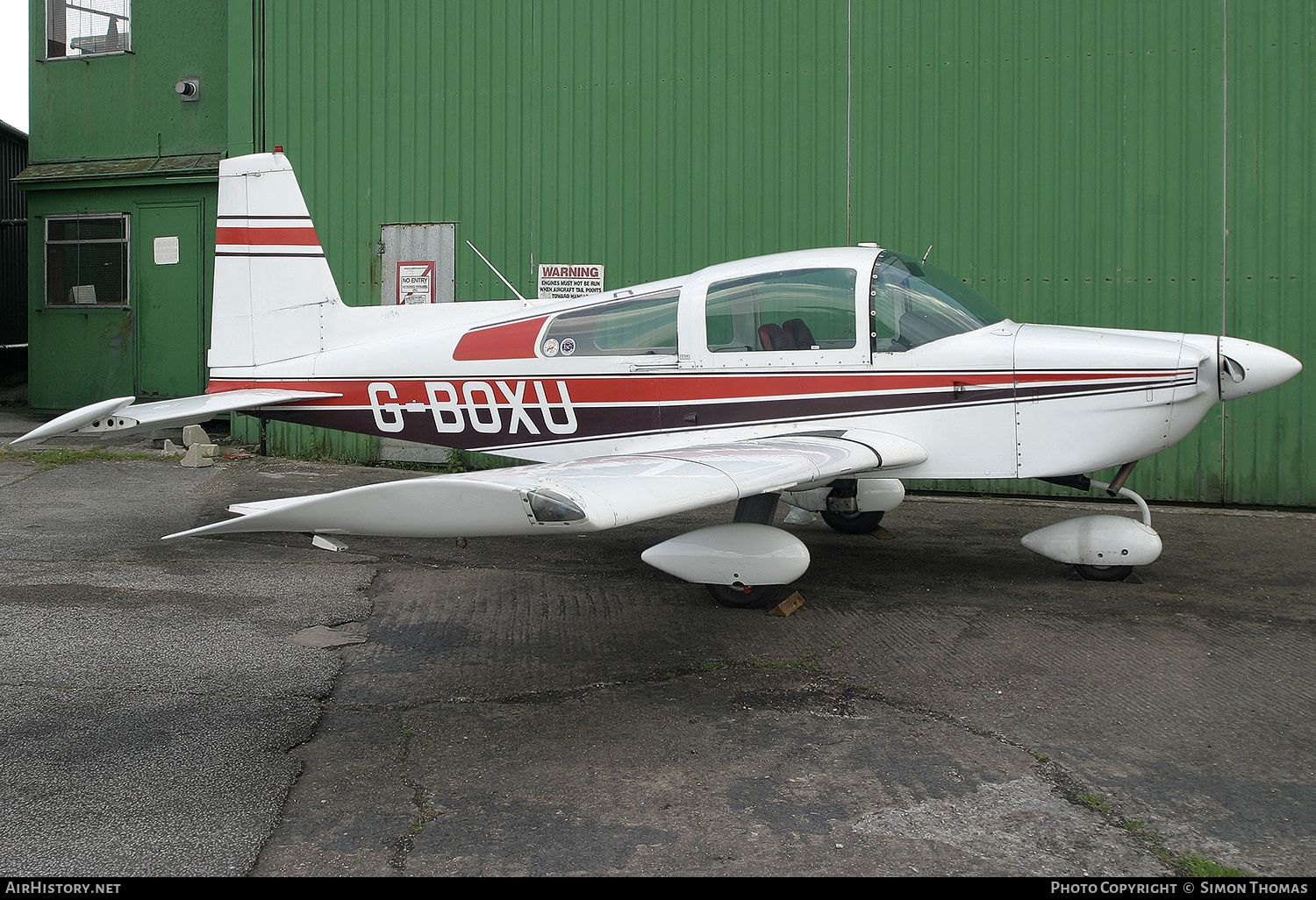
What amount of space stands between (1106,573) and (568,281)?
20.1 feet

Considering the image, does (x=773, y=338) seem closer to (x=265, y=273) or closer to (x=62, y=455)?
(x=265, y=273)

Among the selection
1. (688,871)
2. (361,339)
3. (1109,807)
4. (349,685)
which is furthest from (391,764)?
(361,339)

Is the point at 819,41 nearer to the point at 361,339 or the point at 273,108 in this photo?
the point at 361,339

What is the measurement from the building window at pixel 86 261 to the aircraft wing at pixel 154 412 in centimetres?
729

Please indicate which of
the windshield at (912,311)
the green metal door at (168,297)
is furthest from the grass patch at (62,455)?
the windshield at (912,311)

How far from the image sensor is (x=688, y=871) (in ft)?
8.63

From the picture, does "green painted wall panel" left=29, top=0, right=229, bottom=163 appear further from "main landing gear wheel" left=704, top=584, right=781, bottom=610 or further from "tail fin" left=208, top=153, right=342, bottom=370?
"main landing gear wheel" left=704, top=584, right=781, bottom=610

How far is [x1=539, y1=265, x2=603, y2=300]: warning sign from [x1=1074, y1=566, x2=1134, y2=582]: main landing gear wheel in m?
5.75

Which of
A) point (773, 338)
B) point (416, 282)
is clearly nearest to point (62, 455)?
point (416, 282)

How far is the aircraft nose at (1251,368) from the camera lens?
525 cm

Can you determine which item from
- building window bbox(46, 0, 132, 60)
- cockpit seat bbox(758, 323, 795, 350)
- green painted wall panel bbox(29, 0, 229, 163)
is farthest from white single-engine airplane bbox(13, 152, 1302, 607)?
building window bbox(46, 0, 132, 60)

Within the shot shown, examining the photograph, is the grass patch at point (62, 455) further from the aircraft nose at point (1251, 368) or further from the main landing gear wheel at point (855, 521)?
the aircraft nose at point (1251, 368)

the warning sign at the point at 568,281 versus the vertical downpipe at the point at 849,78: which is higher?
the vertical downpipe at the point at 849,78

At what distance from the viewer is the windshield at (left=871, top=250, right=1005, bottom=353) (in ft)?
18.4
